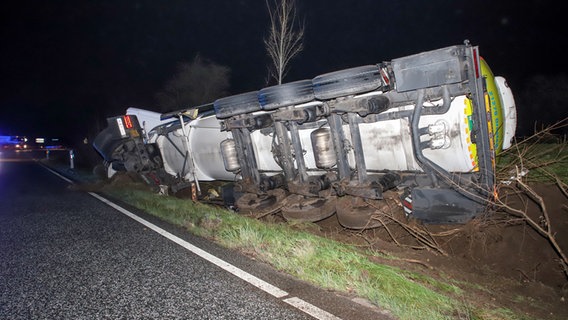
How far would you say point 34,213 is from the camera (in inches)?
296

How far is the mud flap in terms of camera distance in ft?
15.5

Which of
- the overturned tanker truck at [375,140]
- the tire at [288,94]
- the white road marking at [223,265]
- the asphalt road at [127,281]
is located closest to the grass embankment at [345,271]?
the asphalt road at [127,281]

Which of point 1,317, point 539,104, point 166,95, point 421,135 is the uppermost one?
point 166,95

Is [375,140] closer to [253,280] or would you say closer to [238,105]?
[238,105]

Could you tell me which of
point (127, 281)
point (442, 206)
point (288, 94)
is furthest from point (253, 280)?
point (288, 94)

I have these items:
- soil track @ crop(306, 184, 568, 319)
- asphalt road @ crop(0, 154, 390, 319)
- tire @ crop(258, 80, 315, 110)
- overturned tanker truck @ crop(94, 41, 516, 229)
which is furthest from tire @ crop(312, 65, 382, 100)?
asphalt road @ crop(0, 154, 390, 319)

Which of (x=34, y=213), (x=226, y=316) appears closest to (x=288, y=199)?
(x=226, y=316)

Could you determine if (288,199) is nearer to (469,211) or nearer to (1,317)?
(469,211)

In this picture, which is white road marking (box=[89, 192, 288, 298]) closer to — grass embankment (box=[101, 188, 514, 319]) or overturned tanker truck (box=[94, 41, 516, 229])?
grass embankment (box=[101, 188, 514, 319])

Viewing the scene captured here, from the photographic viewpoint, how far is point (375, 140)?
542 cm

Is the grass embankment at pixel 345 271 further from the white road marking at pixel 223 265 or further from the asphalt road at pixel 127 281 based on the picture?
the white road marking at pixel 223 265

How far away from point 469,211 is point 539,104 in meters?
18.0

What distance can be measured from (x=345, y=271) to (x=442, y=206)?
6.20 ft

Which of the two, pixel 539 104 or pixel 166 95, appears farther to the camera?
pixel 166 95
